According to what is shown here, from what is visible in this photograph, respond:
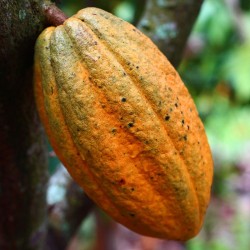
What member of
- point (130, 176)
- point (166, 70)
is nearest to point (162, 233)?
point (130, 176)

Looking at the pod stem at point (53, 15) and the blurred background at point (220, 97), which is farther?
the blurred background at point (220, 97)

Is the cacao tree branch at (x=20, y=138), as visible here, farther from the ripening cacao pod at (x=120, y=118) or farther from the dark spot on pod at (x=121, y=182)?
the dark spot on pod at (x=121, y=182)

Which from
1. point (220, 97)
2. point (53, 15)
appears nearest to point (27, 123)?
point (53, 15)

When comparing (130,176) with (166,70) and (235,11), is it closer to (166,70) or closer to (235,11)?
(166,70)

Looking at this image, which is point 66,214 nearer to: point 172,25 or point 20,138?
point 20,138

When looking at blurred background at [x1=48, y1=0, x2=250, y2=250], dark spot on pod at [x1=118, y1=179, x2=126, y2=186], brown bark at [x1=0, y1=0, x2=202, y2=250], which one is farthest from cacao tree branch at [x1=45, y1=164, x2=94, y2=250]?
blurred background at [x1=48, y1=0, x2=250, y2=250]

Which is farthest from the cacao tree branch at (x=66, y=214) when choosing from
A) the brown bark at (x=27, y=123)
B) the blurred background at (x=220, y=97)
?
the blurred background at (x=220, y=97)
